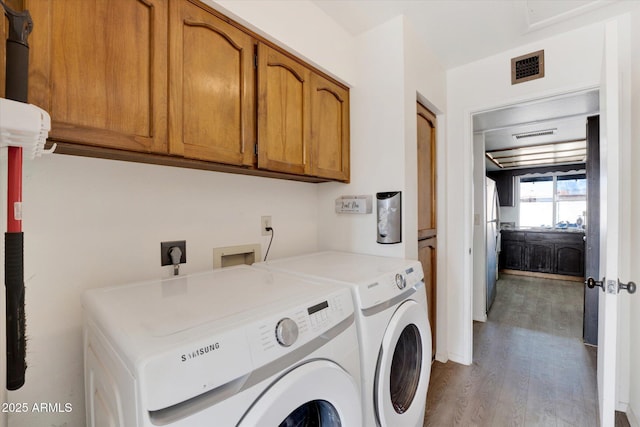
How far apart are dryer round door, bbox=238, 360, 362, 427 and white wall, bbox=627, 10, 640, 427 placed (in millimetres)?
1773

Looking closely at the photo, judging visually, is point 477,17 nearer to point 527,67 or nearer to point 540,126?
point 527,67

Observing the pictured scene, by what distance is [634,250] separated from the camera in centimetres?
160

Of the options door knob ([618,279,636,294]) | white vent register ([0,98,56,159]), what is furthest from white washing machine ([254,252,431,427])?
white vent register ([0,98,56,159])

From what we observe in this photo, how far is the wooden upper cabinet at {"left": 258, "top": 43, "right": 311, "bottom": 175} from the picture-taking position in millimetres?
1370

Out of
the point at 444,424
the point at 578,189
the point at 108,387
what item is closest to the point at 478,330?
the point at 444,424

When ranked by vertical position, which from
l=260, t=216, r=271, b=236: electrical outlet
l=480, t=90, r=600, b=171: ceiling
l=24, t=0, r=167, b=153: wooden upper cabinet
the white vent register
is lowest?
l=260, t=216, r=271, b=236: electrical outlet

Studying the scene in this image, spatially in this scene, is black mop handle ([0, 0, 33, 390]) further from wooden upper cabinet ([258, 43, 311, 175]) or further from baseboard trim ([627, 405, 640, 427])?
baseboard trim ([627, 405, 640, 427])

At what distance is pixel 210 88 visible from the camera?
46.1 inches

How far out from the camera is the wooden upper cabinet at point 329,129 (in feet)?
5.49

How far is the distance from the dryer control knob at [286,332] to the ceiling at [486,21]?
1701 mm

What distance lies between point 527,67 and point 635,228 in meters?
1.24

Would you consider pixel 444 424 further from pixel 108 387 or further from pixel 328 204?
pixel 108 387

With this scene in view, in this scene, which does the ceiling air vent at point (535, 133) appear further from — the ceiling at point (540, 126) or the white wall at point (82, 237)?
the white wall at point (82, 237)

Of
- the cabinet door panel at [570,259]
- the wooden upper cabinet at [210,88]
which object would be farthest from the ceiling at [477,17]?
the cabinet door panel at [570,259]
